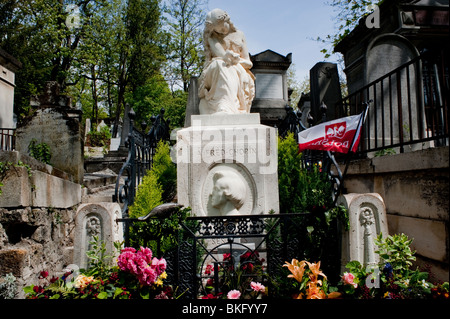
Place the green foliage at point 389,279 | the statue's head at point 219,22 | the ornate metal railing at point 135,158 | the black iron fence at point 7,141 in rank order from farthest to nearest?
the black iron fence at point 7,141
the statue's head at point 219,22
the ornate metal railing at point 135,158
the green foliage at point 389,279

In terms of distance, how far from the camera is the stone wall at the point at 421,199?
292 cm

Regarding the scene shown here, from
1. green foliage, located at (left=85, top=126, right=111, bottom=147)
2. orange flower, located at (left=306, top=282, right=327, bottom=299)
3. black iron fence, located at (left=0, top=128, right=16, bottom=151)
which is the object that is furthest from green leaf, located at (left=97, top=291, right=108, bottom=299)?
green foliage, located at (left=85, top=126, right=111, bottom=147)

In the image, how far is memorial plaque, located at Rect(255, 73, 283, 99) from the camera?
1437 cm

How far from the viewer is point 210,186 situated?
14.9ft

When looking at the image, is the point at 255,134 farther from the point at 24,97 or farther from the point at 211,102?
the point at 24,97

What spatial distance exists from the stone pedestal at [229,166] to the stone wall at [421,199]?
61.1 inches

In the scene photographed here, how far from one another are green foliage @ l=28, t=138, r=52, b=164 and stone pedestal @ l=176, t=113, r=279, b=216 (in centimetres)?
397

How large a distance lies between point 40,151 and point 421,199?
23.9 feet

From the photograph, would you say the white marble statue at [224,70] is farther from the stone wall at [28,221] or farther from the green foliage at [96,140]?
the green foliage at [96,140]

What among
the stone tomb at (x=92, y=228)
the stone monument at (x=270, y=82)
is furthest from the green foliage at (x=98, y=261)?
the stone monument at (x=270, y=82)

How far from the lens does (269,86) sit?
14.5m

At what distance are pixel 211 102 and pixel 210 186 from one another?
1.65 m

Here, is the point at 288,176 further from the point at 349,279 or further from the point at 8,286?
the point at 8,286
